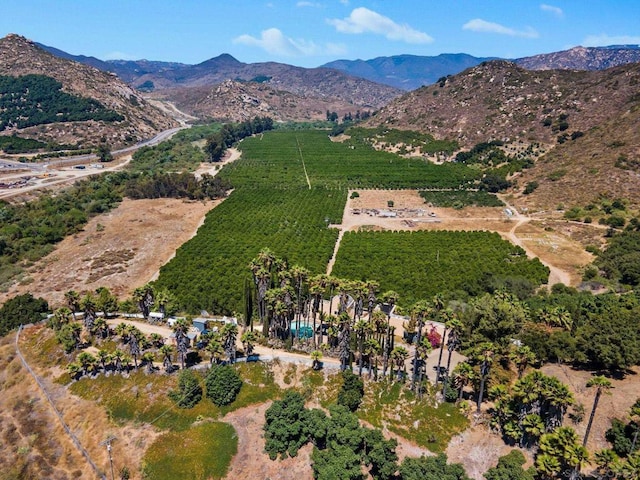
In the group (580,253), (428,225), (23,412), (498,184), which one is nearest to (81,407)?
(23,412)

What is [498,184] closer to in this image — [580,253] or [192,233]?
[580,253]

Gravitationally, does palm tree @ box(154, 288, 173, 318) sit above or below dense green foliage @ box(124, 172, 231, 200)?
below

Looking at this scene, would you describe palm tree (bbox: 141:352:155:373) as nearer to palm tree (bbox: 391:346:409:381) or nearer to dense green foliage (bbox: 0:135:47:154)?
palm tree (bbox: 391:346:409:381)

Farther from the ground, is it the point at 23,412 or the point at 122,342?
the point at 122,342

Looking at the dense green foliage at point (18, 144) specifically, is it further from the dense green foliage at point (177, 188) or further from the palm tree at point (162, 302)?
the palm tree at point (162, 302)

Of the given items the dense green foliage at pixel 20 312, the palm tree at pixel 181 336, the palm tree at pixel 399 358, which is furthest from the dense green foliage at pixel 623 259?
the dense green foliage at pixel 20 312

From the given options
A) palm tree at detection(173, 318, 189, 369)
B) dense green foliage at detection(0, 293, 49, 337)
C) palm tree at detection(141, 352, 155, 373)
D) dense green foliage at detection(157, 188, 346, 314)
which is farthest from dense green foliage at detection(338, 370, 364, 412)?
dense green foliage at detection(0, 293, 49, 337)

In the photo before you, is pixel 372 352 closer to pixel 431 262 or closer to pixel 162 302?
pixel 162 302
